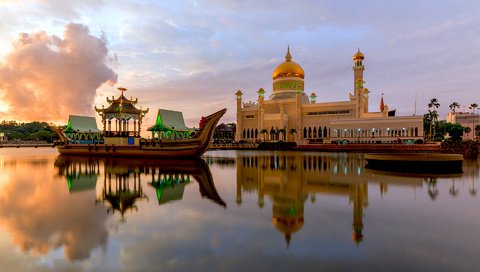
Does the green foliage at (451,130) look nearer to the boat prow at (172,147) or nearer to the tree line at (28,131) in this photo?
the boat prow at (172,147)

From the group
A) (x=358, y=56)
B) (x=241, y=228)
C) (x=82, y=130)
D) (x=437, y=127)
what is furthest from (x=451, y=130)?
(x=241, y=228)

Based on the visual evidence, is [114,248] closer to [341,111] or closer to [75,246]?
[75,246]

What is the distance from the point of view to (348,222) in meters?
7.66

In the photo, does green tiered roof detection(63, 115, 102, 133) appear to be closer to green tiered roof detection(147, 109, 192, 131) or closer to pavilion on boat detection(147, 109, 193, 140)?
pavilion on boat detection(147, 109, 193, 140)

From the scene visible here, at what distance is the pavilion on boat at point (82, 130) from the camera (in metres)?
44.5

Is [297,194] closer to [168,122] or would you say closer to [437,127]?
[168,122]

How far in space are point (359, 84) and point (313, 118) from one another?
10320 mm

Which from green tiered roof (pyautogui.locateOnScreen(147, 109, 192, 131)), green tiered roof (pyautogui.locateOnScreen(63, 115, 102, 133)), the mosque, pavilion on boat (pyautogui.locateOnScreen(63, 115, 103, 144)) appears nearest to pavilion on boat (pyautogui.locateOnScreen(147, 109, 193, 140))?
green tiered roof (pyautogui.locateOnScreen(147, 109, 192, 131))

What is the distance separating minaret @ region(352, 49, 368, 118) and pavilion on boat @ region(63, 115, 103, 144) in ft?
140

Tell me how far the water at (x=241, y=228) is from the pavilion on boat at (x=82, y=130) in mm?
34358

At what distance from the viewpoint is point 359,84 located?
187ft

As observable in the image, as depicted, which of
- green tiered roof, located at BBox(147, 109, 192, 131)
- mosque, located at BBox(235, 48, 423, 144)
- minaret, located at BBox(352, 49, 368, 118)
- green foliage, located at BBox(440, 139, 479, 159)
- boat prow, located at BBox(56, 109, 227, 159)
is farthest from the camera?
minaret, located at BBox(352, 49, 368, 118)

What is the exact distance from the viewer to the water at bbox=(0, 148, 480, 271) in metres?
5.25

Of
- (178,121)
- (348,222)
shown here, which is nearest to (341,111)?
(178,121)
